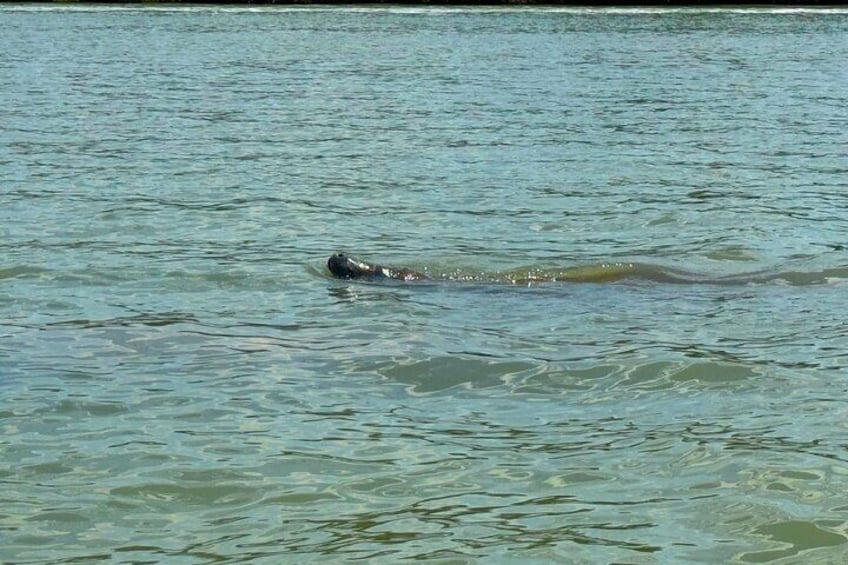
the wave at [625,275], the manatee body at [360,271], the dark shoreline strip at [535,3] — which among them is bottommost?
the dark shoreline strip at [535,3]

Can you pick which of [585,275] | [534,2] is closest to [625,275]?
[585,275]

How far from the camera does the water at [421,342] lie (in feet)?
27.7

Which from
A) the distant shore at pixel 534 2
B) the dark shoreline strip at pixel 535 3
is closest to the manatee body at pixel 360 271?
the dark shoreline strip at pixel 535 3

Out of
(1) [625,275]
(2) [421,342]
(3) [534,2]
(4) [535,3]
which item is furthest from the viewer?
(3) [534,2]

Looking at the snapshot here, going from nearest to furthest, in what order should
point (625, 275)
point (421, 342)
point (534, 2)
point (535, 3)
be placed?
1. point (421, 342)
2. point (625, 275)
3. point (535, 3)
4. point (534, 2)

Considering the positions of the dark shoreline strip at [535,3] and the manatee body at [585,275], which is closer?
the manatee body at [585,275]

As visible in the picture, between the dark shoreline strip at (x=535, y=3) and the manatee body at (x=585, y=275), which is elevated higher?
the manatee body at (x=585, y=275)

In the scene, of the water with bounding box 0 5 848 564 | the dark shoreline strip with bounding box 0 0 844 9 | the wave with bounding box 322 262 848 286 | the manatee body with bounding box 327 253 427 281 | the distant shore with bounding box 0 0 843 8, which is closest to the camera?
the water with bounding box 0 5 848 564

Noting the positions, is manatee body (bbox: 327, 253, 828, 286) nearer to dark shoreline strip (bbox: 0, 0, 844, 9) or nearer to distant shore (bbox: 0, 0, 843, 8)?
dark shoreline strip (bbox: 0, 0, 844, 9)

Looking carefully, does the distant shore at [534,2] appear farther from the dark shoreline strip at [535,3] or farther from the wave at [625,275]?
the wave at [625,275]

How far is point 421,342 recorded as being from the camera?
11984mm

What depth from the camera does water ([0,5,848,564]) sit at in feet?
27.7

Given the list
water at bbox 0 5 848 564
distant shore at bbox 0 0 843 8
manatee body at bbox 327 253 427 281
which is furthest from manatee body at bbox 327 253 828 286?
distant shore at bbox 0 0 843 8

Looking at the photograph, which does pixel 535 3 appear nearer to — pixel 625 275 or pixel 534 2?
pixel 534 2
